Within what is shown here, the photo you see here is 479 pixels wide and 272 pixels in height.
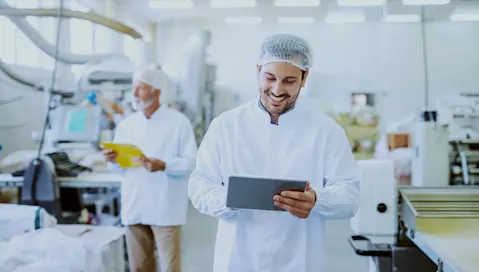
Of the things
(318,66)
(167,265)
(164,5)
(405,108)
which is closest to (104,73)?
(167,265)

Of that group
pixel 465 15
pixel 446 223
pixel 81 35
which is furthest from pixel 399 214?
pixel 465 15

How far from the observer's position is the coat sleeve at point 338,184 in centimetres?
125

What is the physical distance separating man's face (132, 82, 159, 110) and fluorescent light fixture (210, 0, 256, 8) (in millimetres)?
5205

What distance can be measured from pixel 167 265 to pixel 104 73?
Result: 226 cm

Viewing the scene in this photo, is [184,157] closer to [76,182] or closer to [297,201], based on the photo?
[76,182]

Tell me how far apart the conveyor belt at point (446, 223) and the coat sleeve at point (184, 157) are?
1.01 m

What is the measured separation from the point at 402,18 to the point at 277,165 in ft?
24.6

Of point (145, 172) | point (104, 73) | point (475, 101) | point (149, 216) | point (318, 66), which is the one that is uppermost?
point (318, 66)

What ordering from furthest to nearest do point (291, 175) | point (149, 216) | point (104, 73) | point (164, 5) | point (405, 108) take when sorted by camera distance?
point (405, 108) → point (164, 5) → point (104, 73) → point (149, 216) → point (291, 175)

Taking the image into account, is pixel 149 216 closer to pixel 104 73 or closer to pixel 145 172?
pixel 145 172

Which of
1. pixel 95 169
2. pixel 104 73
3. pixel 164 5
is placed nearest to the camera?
pixel 95 169

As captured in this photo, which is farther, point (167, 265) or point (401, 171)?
point (401, 171)

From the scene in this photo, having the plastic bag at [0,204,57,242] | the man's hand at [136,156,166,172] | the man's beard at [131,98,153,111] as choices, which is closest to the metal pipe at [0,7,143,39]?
the man's beard at [131,98,153,111]

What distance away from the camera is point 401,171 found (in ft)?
13.2
